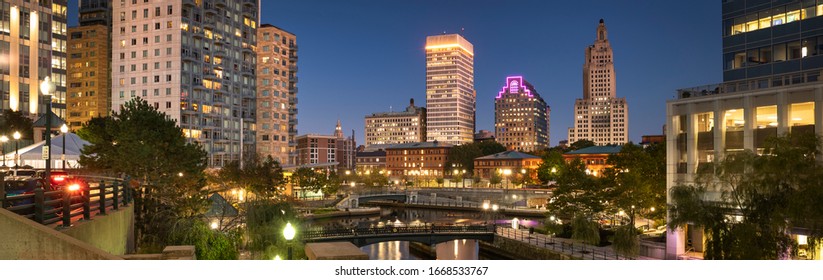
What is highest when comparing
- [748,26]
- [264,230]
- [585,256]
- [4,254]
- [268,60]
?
[268,60]

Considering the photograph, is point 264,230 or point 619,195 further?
point 619,195

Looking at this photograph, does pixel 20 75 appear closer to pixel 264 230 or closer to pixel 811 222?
pixel 264 230

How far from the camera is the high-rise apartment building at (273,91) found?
108 metres

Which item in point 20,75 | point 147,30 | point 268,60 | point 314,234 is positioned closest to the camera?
point 314,234

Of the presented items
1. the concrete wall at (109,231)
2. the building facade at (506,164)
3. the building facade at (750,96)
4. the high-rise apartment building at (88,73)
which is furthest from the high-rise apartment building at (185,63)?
the concrete wall at (109,231)

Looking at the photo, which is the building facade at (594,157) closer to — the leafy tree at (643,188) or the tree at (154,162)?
the leafy tree at (643,188)

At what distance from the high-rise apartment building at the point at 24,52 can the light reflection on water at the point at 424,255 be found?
1436 inches

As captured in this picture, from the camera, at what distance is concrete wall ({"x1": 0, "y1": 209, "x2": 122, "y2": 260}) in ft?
35.6

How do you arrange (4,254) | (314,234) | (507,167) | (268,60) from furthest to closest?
1. (507,167)
2. (268,60)
3. (314,234)
4. (4,254)

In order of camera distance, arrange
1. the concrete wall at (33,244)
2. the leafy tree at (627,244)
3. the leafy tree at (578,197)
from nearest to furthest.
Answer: the concrete wall at (33,244), the leafy tree at (627,244), the leafy tree at (578,197)

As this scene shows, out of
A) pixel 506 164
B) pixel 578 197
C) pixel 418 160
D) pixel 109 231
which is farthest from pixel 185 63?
pixel 418 160

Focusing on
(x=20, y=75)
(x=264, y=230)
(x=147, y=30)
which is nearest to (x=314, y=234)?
(x=264, y=230)
